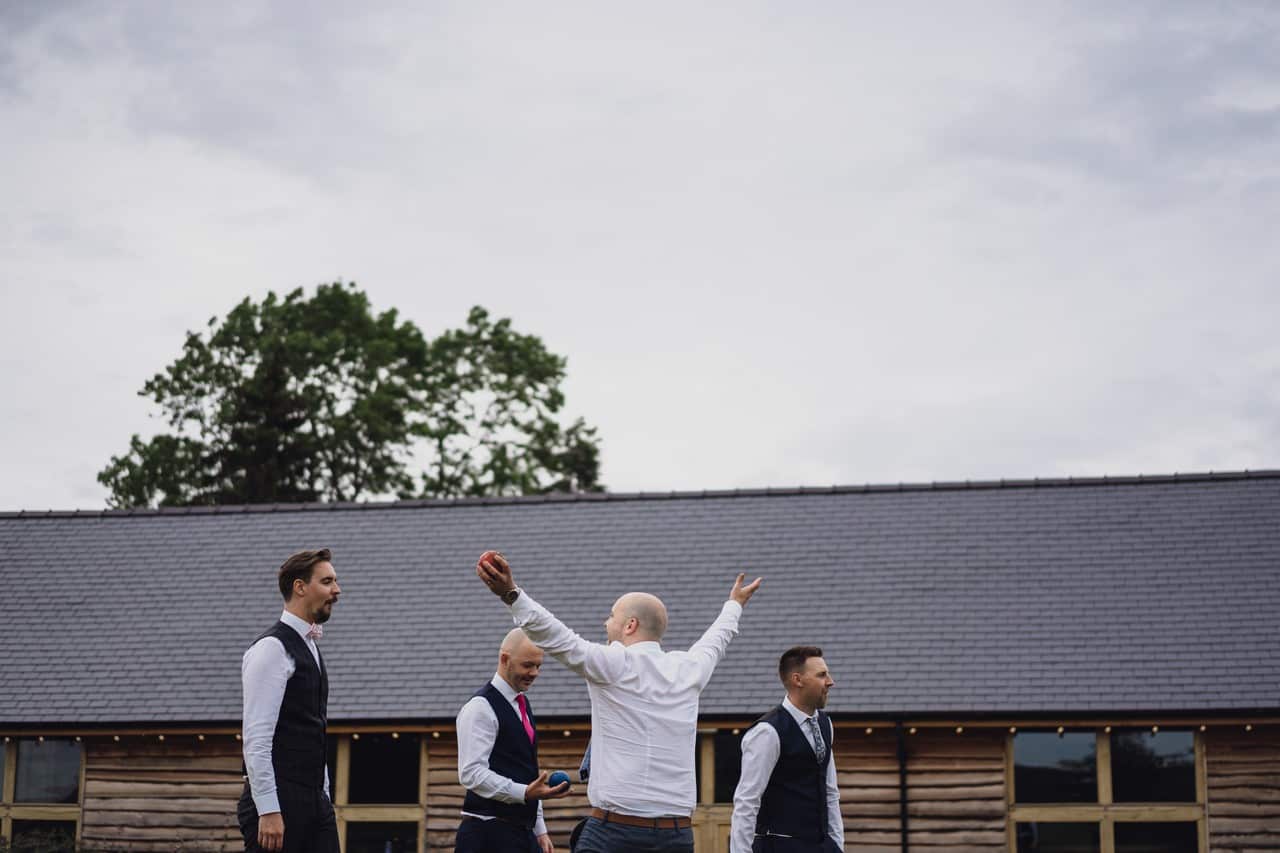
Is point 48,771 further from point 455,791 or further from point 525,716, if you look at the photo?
point 525,716

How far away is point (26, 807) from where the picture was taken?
15.6m

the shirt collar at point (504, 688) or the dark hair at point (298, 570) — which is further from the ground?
the dark hair at point (298, 570)

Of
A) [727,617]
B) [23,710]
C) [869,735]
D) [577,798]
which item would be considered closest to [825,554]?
[869,735]

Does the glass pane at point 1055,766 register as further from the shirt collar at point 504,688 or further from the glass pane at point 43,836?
the glass pane at point 43,836

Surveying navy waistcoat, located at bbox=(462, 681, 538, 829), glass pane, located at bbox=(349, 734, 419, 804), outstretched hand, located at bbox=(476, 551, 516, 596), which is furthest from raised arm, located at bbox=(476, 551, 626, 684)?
glass pane, located at bbox=(349, 734, 419, 804)

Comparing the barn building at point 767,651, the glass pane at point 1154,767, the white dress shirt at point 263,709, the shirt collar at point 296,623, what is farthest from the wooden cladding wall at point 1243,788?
the white dress shirt at point 263,709

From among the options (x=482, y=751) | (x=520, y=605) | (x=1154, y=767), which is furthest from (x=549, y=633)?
(x=1154, y=767)

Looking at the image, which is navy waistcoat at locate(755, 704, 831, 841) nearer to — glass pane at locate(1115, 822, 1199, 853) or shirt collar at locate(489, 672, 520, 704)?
shirt collar at locate(489, 672, 520, 704)

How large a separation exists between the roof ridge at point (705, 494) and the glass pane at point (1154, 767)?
14.4ft

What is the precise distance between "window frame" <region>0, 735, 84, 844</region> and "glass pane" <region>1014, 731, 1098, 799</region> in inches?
390

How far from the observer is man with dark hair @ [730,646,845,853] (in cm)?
714

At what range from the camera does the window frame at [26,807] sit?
1557cm

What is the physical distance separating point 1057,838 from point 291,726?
1024cm

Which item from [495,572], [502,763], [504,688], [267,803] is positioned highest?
[495,572]
